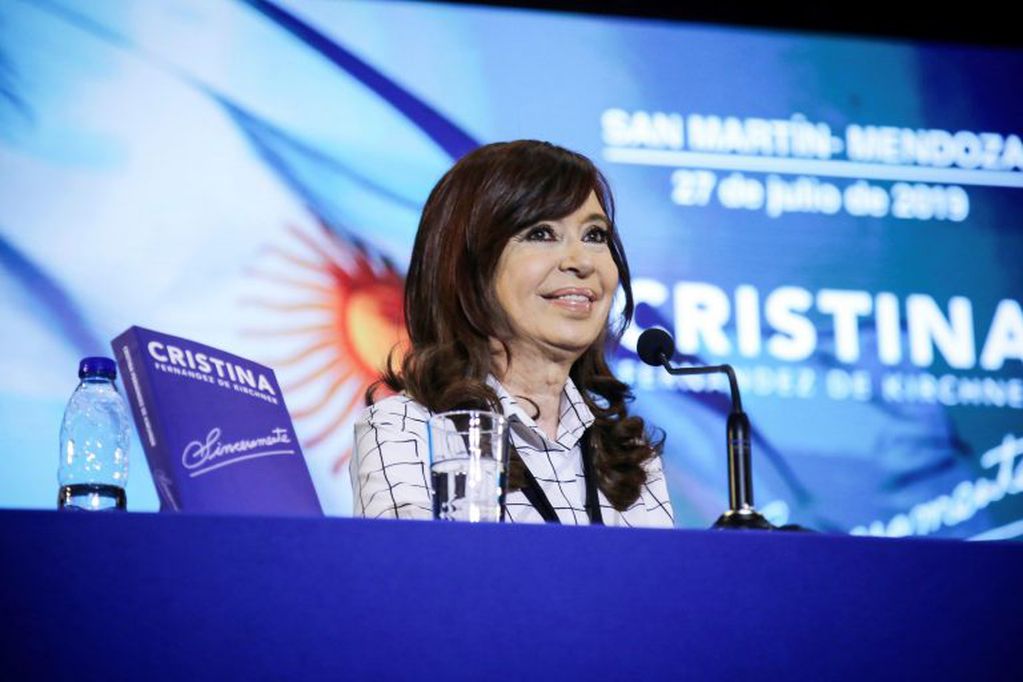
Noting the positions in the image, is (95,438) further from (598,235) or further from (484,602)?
(484,602)

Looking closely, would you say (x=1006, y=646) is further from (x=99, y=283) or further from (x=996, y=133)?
(x=996, y=133)

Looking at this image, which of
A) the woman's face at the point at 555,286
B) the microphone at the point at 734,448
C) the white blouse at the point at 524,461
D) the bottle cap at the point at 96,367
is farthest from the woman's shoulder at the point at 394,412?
the bottle cap at the point at 96,367

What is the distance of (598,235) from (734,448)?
44cm

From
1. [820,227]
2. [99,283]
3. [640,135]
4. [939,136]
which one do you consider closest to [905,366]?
[820,227]

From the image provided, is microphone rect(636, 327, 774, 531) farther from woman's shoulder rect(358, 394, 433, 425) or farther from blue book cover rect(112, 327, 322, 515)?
blue book cover rect(112, 327, 322, 515)

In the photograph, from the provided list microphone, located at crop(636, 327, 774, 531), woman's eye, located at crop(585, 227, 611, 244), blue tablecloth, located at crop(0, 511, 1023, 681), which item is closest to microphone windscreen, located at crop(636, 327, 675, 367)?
microphone, located at crop(636, 327, 774, 531)

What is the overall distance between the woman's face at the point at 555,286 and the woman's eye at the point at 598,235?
0.02m

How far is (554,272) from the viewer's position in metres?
2.10

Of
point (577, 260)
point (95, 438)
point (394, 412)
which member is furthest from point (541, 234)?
point (95, 438)

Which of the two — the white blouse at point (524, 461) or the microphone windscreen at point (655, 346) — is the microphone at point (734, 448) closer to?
the microphone windscreen at point (655, 346)

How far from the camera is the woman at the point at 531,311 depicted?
2.03 meters

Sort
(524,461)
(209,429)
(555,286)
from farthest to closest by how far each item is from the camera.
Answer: (555,286) → (524,461) → (209,429)

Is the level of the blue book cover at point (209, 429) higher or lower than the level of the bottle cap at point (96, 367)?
lower

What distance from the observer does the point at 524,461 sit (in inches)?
78.4
